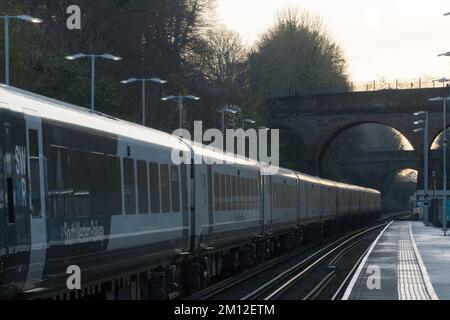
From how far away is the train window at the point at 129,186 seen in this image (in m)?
17.2

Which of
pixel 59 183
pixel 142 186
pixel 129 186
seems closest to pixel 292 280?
pixel 142 186

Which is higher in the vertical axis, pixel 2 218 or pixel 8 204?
pixel 8 204

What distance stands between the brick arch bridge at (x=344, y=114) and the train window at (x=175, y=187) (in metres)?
81.5

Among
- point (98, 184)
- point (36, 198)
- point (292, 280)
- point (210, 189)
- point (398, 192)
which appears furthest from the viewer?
point (398, 192)

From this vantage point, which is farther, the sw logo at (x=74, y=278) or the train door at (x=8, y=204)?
the sw logo at (x=74, y=278)

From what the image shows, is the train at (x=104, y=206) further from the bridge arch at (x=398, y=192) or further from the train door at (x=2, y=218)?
the bridge arch at (x=398, y=192)

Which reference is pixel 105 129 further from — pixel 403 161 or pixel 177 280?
pixel 403 161

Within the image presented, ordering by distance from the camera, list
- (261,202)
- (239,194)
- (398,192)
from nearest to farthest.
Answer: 1. (239,194)
2. (261,202)
3. (398,192)

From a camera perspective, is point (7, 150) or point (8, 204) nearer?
point (8, 204)

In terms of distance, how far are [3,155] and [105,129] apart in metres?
4.26

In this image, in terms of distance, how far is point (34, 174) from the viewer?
13070 millimetres

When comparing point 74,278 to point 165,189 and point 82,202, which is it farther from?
point 165,189

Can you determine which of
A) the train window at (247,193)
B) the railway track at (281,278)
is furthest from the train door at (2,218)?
the train window at (247,193)

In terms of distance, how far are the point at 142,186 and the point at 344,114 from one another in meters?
88.6
